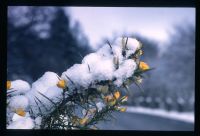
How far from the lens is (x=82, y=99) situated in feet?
4.92

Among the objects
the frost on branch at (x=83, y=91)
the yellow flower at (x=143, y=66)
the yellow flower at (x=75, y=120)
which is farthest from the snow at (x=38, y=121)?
the yellow flower at (x=143, y=66)

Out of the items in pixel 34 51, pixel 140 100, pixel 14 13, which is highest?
pixel 14 13

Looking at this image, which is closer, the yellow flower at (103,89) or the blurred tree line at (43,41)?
the yellow flower at (103,89)

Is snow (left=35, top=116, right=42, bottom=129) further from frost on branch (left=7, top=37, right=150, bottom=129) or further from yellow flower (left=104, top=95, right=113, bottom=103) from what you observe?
yellow flower (left=104, top=95, right=113, bottom=103)

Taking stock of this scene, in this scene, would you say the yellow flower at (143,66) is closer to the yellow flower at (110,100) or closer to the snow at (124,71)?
the snow at (124,71)

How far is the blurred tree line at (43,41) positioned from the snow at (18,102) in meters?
10.1

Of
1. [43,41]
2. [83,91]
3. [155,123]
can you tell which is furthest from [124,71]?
[43,41]

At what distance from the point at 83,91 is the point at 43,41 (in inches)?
541

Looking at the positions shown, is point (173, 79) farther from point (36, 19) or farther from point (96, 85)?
point (96, 85)

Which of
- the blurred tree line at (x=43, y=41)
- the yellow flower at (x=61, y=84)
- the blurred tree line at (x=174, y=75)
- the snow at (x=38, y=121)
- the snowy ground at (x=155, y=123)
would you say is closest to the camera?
the yellow flower at (x=61, y=84)

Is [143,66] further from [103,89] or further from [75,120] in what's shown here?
[75,120]

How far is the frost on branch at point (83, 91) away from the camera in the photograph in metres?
1.47
